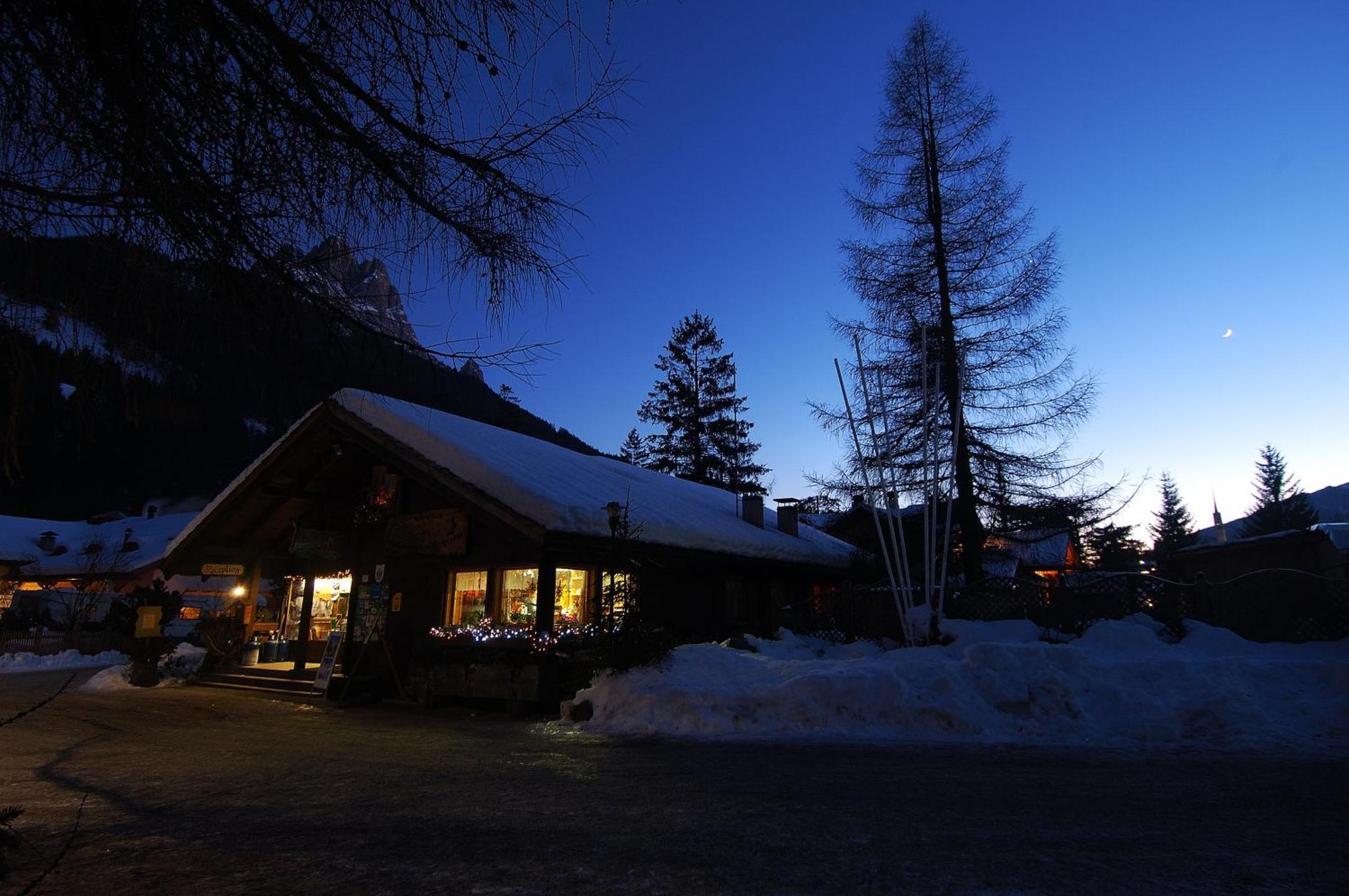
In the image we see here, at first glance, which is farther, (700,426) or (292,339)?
(700,426)

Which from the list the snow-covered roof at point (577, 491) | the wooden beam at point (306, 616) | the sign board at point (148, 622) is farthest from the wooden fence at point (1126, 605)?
→ the sign board at point (148, 622)

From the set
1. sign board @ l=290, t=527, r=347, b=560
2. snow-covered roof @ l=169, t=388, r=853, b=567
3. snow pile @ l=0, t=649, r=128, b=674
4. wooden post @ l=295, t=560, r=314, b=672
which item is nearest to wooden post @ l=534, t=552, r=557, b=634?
snow-covered roof @ l=169, t=388, r=853, b=567

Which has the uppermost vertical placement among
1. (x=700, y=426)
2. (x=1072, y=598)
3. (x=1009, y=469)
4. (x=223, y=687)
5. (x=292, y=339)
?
(x=700, y=426)

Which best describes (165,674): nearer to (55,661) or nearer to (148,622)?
(148,622)

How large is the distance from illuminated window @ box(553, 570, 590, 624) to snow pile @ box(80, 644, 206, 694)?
374 inches

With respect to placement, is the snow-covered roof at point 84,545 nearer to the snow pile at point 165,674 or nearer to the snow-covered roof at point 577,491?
the snow pile at point 165,674

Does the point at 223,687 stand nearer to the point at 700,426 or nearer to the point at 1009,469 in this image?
the point at 1009,469

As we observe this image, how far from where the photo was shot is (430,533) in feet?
50.0

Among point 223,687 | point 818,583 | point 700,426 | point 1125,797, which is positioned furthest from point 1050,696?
point 700,426

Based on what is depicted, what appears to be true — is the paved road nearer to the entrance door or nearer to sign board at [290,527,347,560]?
the entrance door

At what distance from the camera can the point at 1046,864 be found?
3928 millimetres

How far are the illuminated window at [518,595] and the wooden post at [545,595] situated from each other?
3.37 feet

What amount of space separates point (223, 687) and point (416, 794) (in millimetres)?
13337

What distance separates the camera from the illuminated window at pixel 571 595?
15.2 m
